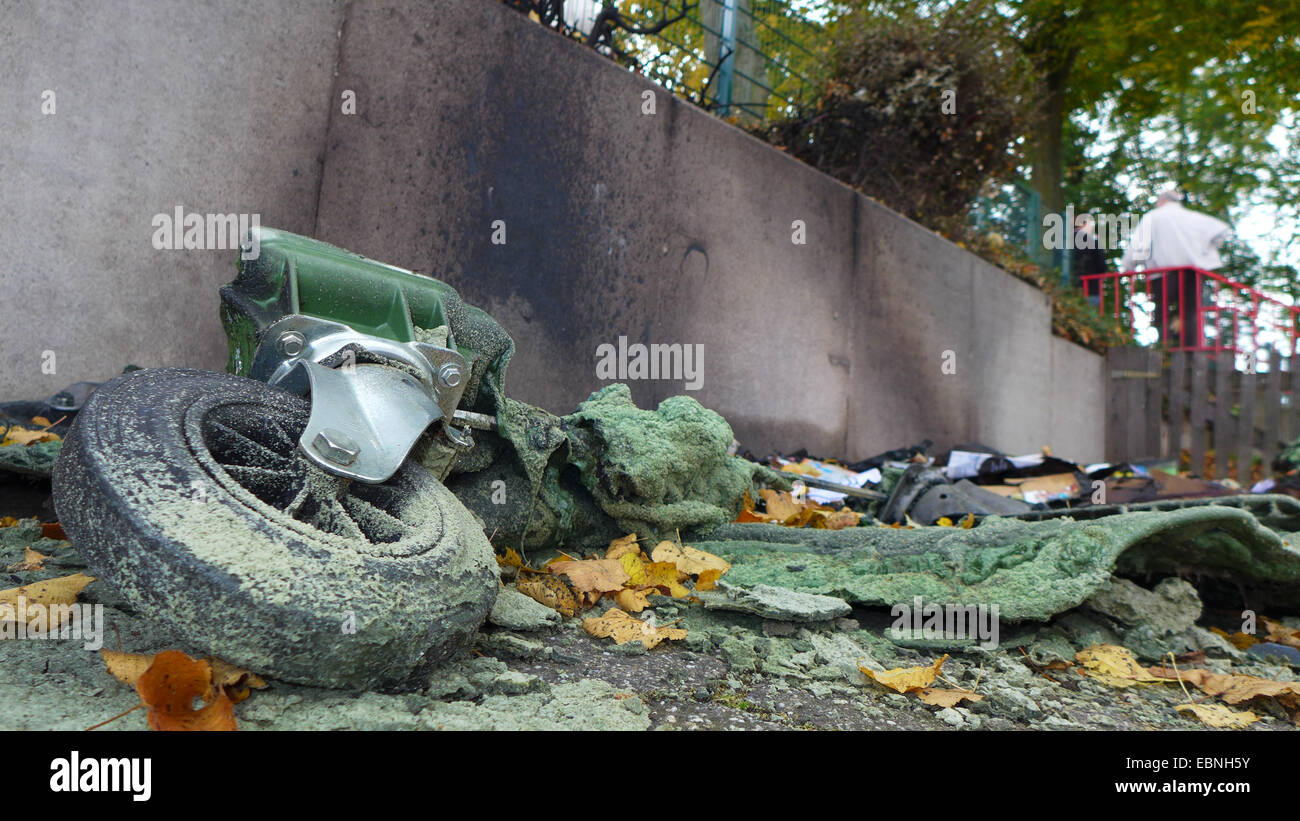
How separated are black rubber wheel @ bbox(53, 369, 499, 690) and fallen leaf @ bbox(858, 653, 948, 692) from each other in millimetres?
715

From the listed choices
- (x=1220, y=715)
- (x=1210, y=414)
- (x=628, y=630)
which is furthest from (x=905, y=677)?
(x=1210, y=414)

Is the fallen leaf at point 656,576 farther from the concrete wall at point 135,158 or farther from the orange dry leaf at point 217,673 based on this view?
the concrete wall at point 135,158

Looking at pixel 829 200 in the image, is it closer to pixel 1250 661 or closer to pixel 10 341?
pixel 1250 661

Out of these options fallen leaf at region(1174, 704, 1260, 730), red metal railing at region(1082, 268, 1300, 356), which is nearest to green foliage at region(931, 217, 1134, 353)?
red metal railing at region(1082, 268, 1300, 356)

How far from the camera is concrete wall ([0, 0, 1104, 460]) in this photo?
2.27 meters

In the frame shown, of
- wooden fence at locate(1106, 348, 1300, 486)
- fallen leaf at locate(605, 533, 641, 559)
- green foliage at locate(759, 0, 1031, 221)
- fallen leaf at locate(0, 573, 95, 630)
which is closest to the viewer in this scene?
fallen leaf at locate(0, 573, 95, 630)

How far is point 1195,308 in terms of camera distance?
9047 millimetres

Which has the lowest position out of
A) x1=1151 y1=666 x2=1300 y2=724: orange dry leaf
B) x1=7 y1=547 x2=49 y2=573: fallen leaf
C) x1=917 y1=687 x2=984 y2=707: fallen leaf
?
x1=1151 y1=666 x2=1300 y2=724: orange dry leaf

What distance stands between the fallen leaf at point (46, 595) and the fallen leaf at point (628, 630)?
900 millimetres

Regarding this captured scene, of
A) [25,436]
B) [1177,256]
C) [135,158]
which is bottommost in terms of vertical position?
[25,436]

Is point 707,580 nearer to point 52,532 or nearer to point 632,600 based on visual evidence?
point 632,600

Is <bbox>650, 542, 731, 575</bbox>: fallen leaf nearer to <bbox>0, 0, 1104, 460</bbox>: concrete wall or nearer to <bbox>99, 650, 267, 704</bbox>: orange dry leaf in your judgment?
<bbox>99, 650, 267, 704</bbox>: orange dry leaf

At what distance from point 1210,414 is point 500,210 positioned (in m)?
7.97

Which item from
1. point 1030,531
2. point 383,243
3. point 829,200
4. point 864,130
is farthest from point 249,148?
point 864,130
